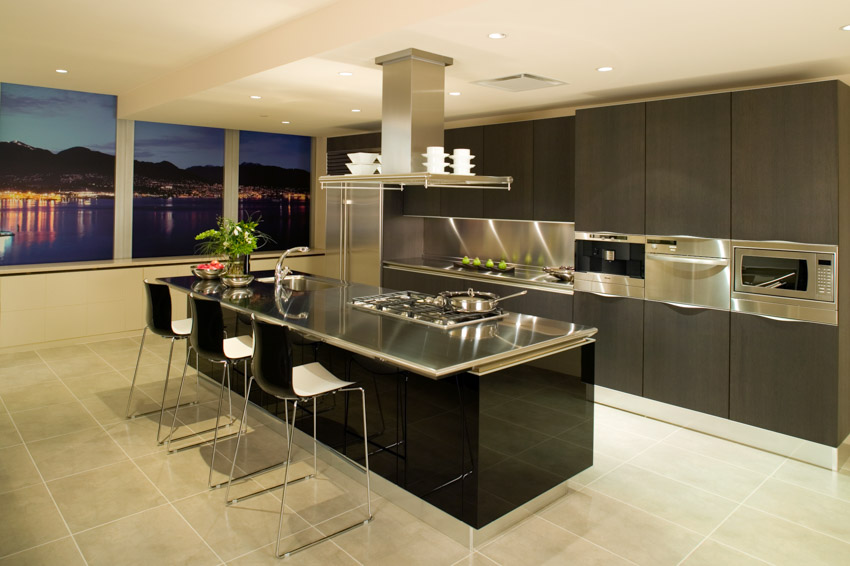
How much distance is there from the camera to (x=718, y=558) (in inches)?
109

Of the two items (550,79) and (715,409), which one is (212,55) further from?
(715,409)

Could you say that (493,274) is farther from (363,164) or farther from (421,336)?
(421,336)

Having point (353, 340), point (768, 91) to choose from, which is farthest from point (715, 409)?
point (353, 340)

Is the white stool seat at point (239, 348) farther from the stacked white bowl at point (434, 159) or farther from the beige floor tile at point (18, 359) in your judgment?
the beige floor tile at point (18, 359)

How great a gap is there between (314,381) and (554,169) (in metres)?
3.22

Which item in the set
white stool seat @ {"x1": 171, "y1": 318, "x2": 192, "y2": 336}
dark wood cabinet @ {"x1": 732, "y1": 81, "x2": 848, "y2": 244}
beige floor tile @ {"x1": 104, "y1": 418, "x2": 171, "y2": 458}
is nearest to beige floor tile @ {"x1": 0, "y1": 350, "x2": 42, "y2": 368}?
beige floor tile @ {"x1": 104, "y1": 418, "x2": 171, "y2": 458}

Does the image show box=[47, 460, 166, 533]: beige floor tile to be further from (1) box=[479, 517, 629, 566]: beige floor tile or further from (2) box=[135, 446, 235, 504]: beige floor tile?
(1) box=[479, 517, 629, 566]: beige floor tile

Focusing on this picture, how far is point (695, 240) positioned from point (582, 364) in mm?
1572

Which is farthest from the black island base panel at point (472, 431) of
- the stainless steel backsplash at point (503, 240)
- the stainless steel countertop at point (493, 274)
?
the stainless steel backsplash at point (503, 240)

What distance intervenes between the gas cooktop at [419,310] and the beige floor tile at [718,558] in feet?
5.04

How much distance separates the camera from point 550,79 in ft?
14.2

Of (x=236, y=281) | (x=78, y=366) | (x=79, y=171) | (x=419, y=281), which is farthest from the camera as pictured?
(x=79, y=171)

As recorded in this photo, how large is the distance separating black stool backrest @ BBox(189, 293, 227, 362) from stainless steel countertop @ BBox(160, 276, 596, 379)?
21 cm

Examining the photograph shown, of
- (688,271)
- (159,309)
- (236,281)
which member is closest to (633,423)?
(688,271)
